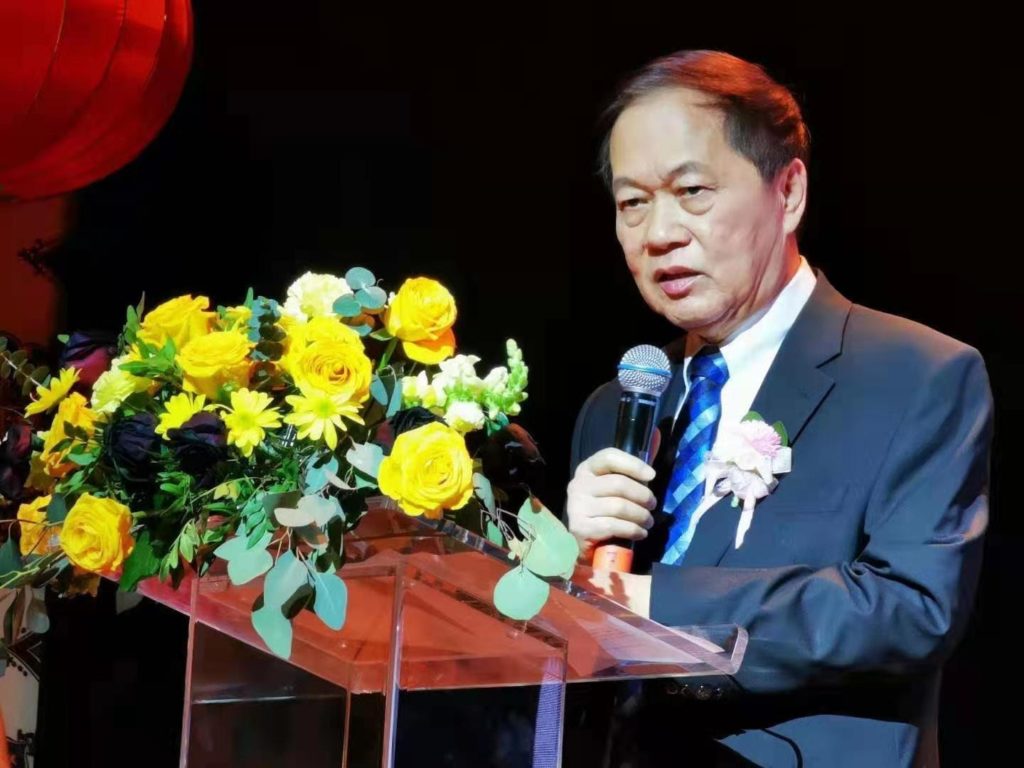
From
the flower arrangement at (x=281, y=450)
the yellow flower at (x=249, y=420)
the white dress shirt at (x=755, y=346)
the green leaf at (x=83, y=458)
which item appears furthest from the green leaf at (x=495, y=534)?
the white dress shirt at (x=755, y=346)

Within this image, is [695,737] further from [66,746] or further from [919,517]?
[66,746]

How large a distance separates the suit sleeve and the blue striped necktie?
0.22 metres

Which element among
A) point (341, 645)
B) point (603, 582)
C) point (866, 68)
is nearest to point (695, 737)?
point (603, 582)

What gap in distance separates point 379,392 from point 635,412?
0.40 metres

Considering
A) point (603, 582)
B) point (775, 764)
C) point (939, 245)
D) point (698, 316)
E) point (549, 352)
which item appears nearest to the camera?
point (603, 582)

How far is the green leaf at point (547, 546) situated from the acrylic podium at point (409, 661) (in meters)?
0.02

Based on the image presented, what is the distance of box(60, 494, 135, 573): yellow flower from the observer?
1.36 meters

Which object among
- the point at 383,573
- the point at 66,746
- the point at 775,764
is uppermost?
the point at 383,573

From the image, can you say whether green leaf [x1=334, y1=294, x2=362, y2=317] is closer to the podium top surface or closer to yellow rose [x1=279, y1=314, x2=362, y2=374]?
yellow rose [x1=279, y1=314, x2=362, y2=374]

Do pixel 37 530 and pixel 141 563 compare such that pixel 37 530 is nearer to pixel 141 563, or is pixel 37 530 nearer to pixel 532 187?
pixel 141 563

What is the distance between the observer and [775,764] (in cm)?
165

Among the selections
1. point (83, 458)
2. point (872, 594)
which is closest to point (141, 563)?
point (83, 458)

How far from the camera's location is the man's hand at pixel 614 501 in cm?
160

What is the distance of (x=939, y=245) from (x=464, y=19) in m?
1.15
